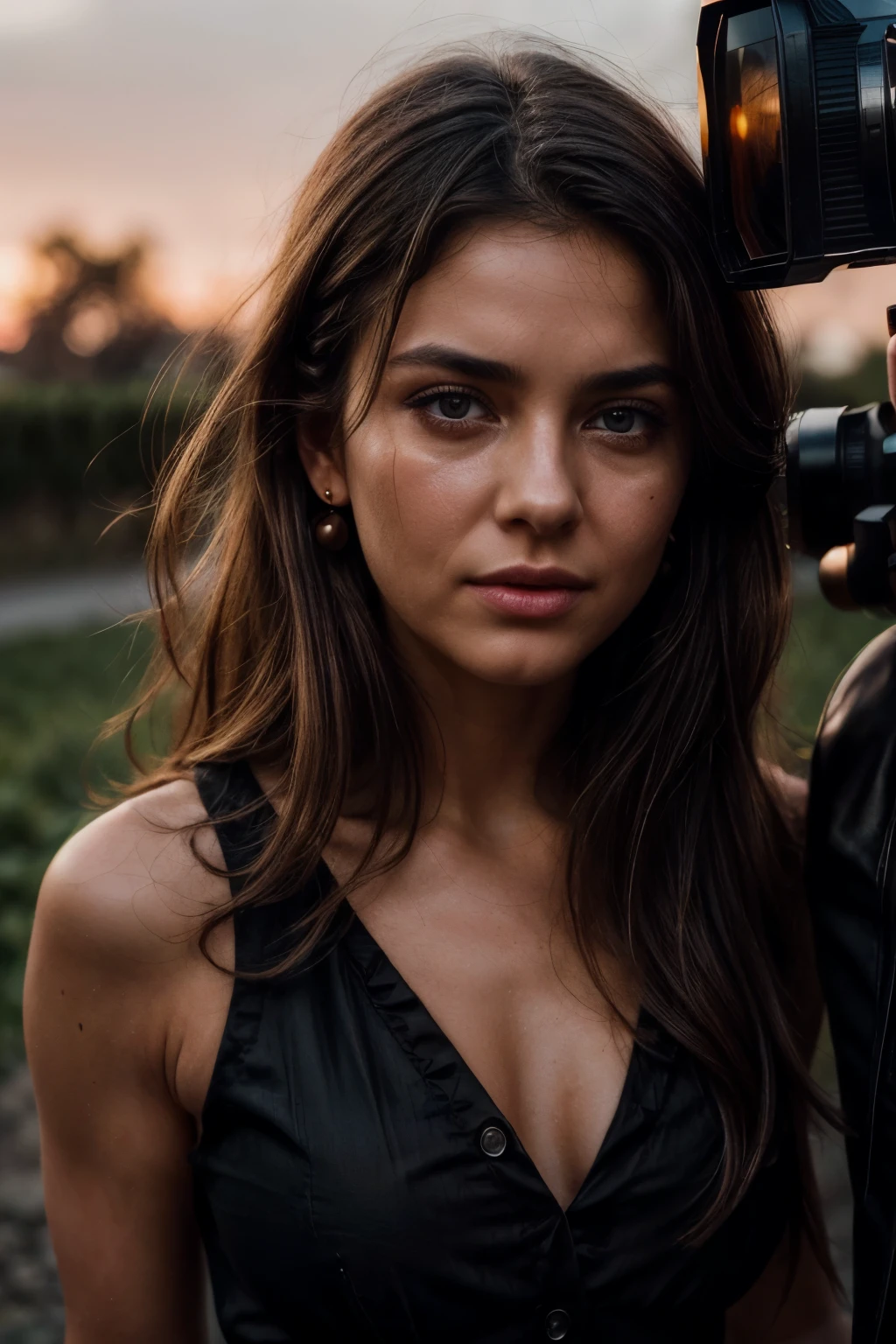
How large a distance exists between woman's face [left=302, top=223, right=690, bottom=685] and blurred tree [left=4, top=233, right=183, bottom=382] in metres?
22.3

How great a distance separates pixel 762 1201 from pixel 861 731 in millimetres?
628

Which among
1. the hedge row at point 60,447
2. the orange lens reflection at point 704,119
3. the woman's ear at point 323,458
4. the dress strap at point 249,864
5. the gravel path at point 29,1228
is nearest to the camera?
the orange lens reflection at point 704,119

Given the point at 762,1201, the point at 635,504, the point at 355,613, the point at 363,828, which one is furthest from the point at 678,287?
the point at 762,1201

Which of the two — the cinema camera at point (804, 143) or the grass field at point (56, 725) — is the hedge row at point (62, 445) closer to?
the grass field at point (56, 725)

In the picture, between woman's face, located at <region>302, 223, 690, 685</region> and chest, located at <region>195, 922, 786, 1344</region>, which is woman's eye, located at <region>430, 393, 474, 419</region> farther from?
chest, located at <region>195, 922, 786, 1344</region>

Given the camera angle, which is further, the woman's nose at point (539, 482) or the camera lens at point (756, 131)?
the woman's nose at point (539, 482)

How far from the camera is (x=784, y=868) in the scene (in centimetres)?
211

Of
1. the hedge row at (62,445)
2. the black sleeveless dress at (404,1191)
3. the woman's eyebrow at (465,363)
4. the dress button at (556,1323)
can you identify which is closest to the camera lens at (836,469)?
the woman's eyebrow at (465,363)

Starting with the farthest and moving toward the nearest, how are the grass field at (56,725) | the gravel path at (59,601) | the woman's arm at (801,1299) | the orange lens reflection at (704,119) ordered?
the gravel path at (59,601) < the grass field at (56,725) < the woman's arm at (801,1299) < the orange lens reflection at (704,119)

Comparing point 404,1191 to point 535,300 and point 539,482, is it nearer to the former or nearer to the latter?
point 539,482

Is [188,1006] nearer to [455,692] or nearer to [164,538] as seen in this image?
[455,692]

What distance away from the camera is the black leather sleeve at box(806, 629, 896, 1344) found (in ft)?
5.50

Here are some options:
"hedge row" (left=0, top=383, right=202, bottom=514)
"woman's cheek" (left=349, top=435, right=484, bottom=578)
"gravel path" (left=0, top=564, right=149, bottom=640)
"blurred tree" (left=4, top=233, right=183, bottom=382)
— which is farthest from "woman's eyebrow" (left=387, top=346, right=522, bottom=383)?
"blurred tree" (left=4, top=233, right=183, bottom=382)

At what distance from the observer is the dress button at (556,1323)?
172cm
